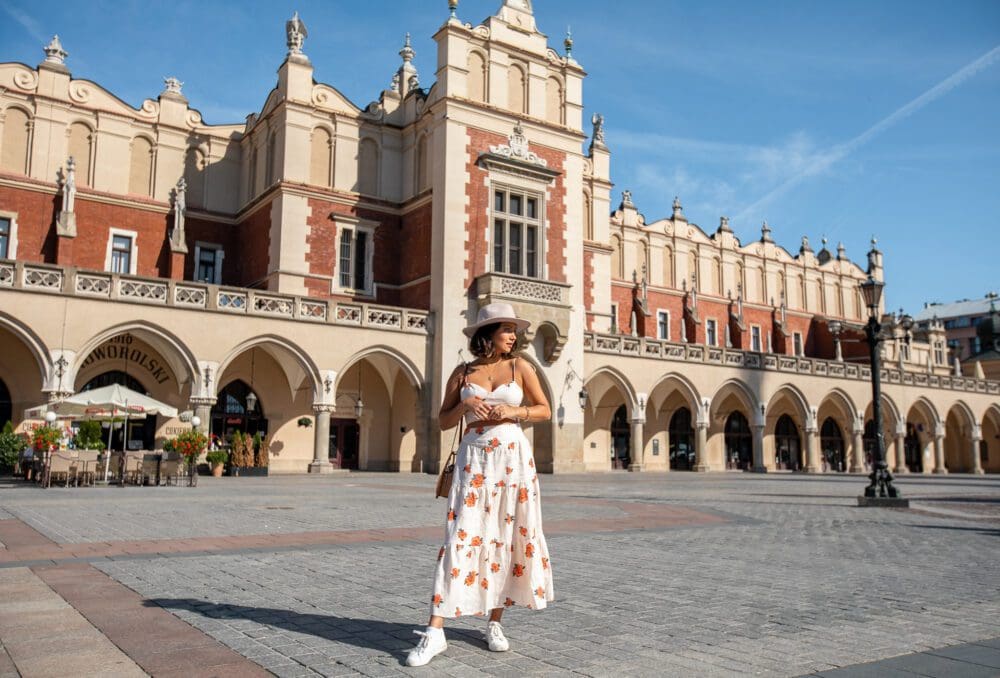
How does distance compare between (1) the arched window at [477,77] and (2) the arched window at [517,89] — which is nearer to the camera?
(1) the arched window at [477,77]

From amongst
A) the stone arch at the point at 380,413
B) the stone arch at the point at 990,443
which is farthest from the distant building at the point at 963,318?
the stone arch at the point at 380,413

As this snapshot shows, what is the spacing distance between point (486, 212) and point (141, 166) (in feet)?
41.6

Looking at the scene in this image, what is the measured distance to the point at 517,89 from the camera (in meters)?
30.4

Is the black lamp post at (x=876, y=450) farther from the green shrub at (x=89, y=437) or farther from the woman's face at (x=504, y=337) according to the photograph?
the green shrub at (x=89, y=437)

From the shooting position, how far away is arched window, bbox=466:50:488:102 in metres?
29.2

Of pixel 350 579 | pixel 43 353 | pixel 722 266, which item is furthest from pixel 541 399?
pixel 722 266

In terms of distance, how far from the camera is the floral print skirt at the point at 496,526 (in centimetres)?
431

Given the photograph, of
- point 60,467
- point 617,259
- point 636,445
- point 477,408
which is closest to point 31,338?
point 60,467

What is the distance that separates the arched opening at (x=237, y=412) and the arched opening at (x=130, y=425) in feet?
6.29

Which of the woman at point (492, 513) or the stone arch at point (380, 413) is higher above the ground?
the stone arch at point (380, 413)

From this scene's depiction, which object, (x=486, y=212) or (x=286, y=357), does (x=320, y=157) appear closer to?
(x=486, y=212)

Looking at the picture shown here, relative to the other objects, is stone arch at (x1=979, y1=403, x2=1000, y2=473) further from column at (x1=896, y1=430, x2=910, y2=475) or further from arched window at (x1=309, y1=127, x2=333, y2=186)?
arched window at (x1=309, y1=127, x2=333, y2=186)

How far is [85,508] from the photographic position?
38.5 feet

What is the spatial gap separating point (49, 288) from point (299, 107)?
37.2 feet
